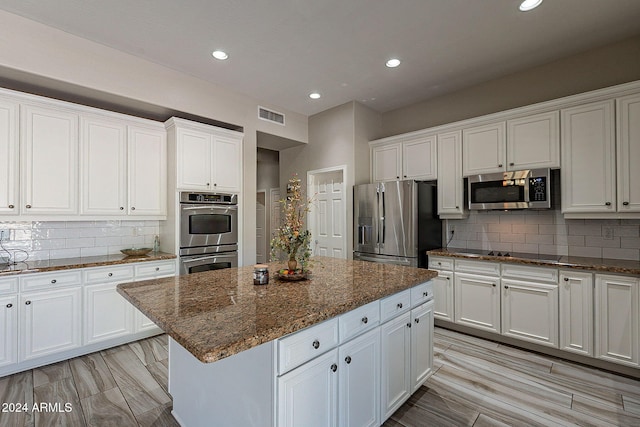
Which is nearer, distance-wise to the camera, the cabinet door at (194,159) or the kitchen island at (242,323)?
the kitchen island at (242,323)

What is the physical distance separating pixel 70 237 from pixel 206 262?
148cm

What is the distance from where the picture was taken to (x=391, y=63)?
11.0 ft

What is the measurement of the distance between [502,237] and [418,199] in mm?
1142

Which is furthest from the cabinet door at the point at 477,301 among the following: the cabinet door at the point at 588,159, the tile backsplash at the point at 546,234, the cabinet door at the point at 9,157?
the cabinet door at the point at 9,157

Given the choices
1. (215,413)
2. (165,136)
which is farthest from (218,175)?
(215,413)

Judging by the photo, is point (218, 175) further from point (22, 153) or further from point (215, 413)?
point (215, 413)

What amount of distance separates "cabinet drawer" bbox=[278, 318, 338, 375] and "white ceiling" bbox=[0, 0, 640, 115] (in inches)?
97.0

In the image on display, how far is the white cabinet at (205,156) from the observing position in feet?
11.8

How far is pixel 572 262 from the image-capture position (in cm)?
282

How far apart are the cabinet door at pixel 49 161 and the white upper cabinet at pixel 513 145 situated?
442 cm

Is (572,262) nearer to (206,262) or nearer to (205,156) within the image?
(206,262)

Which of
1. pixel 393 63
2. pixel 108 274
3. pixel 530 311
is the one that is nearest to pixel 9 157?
pixel 108 274

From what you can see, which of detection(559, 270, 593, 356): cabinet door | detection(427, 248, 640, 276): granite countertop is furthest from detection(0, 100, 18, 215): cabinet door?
detection(559, 270, 593, 356): cabinet door

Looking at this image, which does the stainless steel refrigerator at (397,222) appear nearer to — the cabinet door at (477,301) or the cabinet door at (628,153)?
the cabinet door at (477,301)
